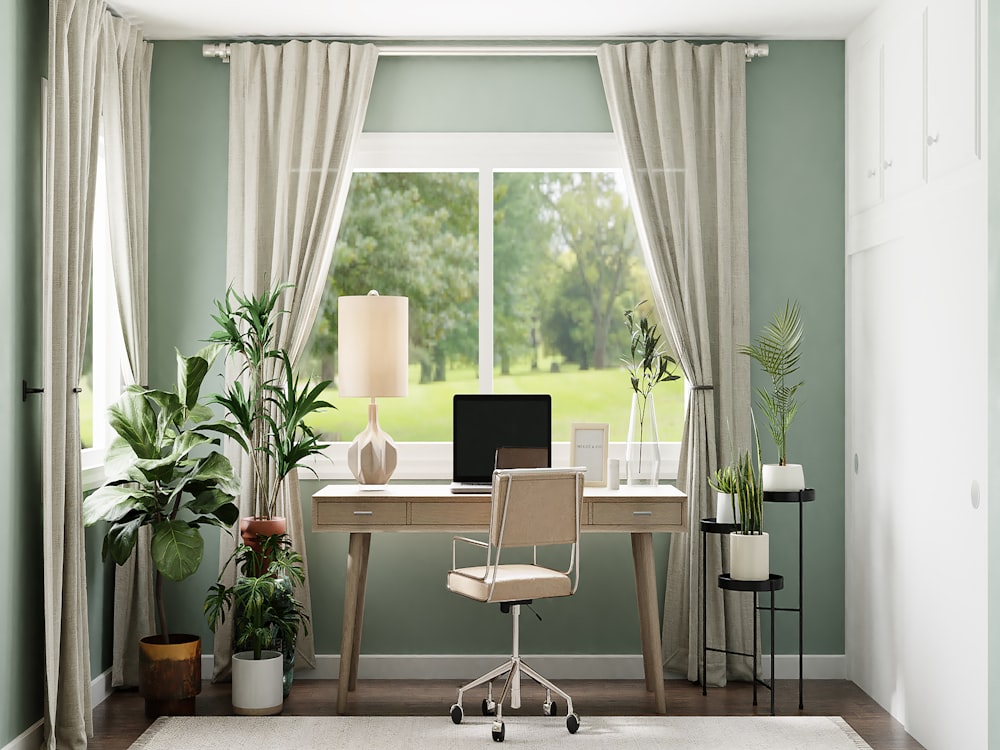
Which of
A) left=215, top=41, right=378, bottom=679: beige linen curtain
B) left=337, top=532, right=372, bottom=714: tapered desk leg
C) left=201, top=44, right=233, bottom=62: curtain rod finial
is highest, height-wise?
left=201, top=44, right=233, bottom=62: curtain rod finial

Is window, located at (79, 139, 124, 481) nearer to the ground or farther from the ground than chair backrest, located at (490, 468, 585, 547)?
farther from the ground

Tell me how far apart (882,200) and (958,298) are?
32.6 inches

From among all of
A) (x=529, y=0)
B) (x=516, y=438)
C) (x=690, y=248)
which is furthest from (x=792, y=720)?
(x=529, y=0)

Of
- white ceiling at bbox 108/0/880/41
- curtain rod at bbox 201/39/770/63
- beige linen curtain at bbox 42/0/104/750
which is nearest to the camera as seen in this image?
beige linen curtain at bbox 42/0/104/750

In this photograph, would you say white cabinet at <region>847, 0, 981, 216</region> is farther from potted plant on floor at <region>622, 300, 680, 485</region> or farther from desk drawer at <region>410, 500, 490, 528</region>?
desk drawer at <region>410, 500, 490, 528</region>

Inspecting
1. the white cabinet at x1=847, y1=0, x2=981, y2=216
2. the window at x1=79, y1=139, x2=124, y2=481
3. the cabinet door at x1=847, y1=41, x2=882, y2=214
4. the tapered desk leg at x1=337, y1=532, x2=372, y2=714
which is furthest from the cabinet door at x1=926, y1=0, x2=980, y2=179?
the window at x1=79, y1=139, x2=124, y2=481

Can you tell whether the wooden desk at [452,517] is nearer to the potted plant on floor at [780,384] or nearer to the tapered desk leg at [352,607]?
the tapered desk leg at [352,607]

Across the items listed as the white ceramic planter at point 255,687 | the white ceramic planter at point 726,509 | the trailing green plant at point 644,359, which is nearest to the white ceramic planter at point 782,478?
the white ceramic planter at point 726,509

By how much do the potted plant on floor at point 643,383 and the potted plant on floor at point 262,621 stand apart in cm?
153

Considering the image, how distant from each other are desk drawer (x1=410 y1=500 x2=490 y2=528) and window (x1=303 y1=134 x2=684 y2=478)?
750 millimetres

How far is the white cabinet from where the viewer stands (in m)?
3.34

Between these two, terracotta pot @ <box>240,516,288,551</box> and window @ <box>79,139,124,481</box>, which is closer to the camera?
terracotta pot @ <box>240,516,288,551</box>

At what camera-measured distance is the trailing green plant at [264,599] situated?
157 inches

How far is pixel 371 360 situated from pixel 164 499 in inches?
39.0
